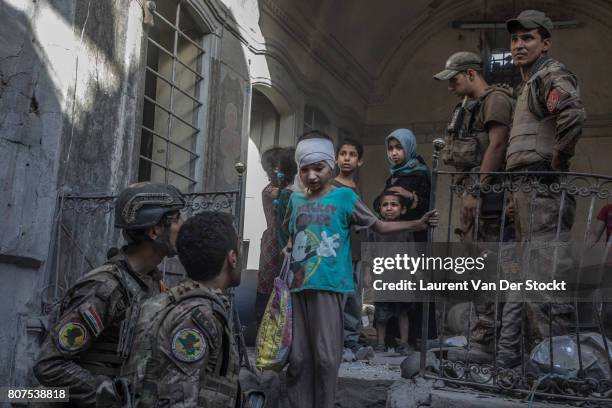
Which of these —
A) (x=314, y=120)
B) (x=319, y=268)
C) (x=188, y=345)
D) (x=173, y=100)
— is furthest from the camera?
(x=314, y=120)

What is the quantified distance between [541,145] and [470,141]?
916 millimetres

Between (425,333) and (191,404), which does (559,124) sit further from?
(191,404)

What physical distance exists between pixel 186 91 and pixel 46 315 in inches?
144

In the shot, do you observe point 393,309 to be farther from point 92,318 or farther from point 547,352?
point 92,318

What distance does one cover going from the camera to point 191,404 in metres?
2.41

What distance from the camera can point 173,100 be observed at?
330 inches

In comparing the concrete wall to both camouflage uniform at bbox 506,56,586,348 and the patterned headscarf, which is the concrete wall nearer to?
the patterned headscarf

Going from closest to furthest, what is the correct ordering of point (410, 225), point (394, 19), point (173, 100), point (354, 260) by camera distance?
point (410, 225) → point (354, 260) → point (173, 100) → point (394, 19)

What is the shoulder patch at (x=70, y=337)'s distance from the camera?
113 inches

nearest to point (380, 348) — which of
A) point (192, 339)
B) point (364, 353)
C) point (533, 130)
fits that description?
point (364, 353)

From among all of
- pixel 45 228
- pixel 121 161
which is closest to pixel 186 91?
pixel 121 161

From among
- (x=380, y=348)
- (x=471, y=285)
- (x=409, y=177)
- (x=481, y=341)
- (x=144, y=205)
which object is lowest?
(x=380, y=348)

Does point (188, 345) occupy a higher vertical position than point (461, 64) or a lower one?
lower

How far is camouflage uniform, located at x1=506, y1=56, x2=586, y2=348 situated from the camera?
434cm
